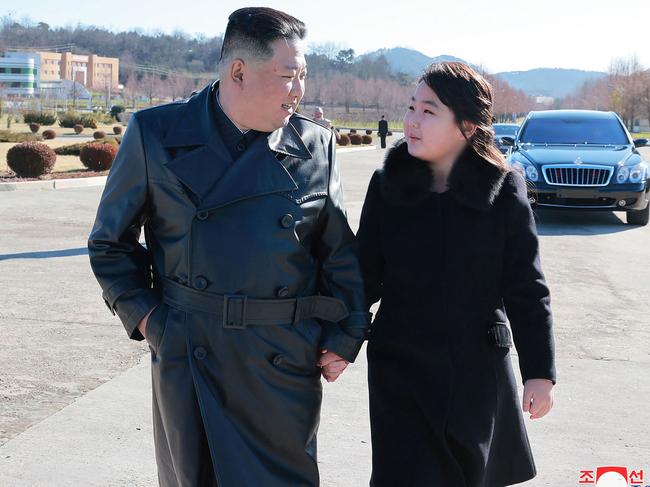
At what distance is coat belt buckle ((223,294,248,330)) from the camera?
224 centimetres

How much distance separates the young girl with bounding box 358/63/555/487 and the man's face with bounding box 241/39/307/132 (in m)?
0.40

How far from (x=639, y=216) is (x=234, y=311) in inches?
422

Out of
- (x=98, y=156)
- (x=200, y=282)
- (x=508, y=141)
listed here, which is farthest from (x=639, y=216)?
(x=98, y=156)

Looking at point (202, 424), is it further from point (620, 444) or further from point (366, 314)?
point (620, 444)

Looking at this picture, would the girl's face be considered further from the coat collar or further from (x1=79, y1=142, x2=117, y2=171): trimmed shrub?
(x1=79, y1=142, x2=117, y2=171): trimmed shrub

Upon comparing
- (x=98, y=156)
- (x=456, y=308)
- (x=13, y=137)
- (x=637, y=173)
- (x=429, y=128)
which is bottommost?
(x=13, y=137)

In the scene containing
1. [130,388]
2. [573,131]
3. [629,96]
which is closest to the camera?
[130,388]

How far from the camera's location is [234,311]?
2.24 metres

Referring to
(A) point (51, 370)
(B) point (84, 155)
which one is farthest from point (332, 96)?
(A) point (51, 370)

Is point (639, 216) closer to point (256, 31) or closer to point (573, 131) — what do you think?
point (573, 131)

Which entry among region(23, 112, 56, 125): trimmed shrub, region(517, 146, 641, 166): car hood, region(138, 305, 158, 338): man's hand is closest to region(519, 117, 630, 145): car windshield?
region(517, 146, 641, 166): car hood

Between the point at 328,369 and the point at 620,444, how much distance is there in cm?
213

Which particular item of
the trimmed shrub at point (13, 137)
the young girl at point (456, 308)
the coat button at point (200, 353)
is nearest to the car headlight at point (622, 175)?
the young girl at point (456, 308)

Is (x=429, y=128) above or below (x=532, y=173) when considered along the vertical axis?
above
